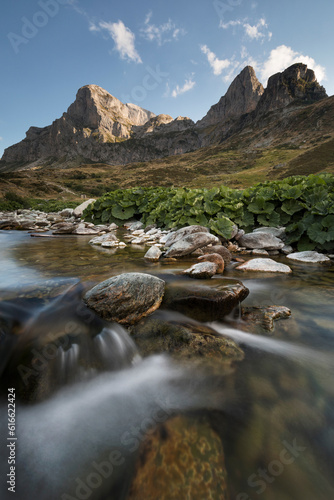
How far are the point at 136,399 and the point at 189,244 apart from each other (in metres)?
4.82

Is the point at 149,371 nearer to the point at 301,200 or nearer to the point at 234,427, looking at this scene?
the point at 234,427

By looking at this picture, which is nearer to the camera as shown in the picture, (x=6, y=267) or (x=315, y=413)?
(x=315, y=413)

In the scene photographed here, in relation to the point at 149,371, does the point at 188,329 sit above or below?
above

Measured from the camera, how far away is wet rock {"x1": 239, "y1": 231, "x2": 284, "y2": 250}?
24.2 ft

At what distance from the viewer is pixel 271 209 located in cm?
819

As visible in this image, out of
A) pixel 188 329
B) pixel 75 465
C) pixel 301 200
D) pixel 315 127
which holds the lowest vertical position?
pixel 75 465

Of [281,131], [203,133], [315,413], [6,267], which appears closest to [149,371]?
[315,413]

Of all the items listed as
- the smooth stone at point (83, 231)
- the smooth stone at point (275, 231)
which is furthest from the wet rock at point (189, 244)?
the smooth stone at point (83, 231)

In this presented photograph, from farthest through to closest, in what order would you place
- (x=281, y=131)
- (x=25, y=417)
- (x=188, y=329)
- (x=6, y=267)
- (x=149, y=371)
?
(x=281, y=131), (x=6, y=267), (x=188, y=329), (x=149, y=371), (x=25, y=417)

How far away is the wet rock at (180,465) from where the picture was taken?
1450mm

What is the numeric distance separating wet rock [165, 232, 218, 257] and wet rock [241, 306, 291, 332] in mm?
3149

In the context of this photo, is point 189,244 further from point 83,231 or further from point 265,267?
point 83,231

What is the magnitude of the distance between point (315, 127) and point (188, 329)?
124 meters

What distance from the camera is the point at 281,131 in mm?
111125
